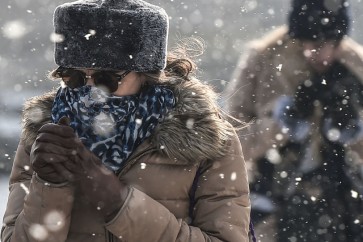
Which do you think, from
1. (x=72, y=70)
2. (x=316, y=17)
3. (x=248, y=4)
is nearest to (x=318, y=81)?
(x=316, y=17)

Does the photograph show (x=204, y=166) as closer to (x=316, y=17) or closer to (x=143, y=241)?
(x=143, y=241)

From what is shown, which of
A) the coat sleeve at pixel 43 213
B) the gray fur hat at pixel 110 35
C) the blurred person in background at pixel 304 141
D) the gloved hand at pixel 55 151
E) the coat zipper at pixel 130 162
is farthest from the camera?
the blurred person in background at pixel 304 141

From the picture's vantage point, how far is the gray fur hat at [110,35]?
9.37 feet

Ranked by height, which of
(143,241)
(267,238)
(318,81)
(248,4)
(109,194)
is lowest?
(248,4)

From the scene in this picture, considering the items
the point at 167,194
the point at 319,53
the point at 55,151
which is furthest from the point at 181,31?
the point at 55,151

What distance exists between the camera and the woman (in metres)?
2.62

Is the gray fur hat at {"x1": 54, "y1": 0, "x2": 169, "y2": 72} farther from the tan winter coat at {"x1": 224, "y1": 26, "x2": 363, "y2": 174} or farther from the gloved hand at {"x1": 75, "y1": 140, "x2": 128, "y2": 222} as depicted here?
the tan winter coat at {"x1": 224, "y1": 26, "x2": 363, "y2": 174}

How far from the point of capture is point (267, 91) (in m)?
4.35

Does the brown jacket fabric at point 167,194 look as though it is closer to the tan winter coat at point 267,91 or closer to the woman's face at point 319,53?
the tan winter coat at point 267,91

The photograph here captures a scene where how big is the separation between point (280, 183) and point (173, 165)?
171 centimetres

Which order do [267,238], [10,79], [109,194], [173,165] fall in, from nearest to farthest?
[109,194] < [173,165] < [267,238] < [10,79]

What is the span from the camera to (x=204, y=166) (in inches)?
110

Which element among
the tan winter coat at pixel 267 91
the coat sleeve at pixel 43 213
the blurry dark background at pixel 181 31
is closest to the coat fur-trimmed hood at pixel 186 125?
the coat sleeve at pixel 43 213

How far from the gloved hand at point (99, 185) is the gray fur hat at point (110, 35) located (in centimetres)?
41
